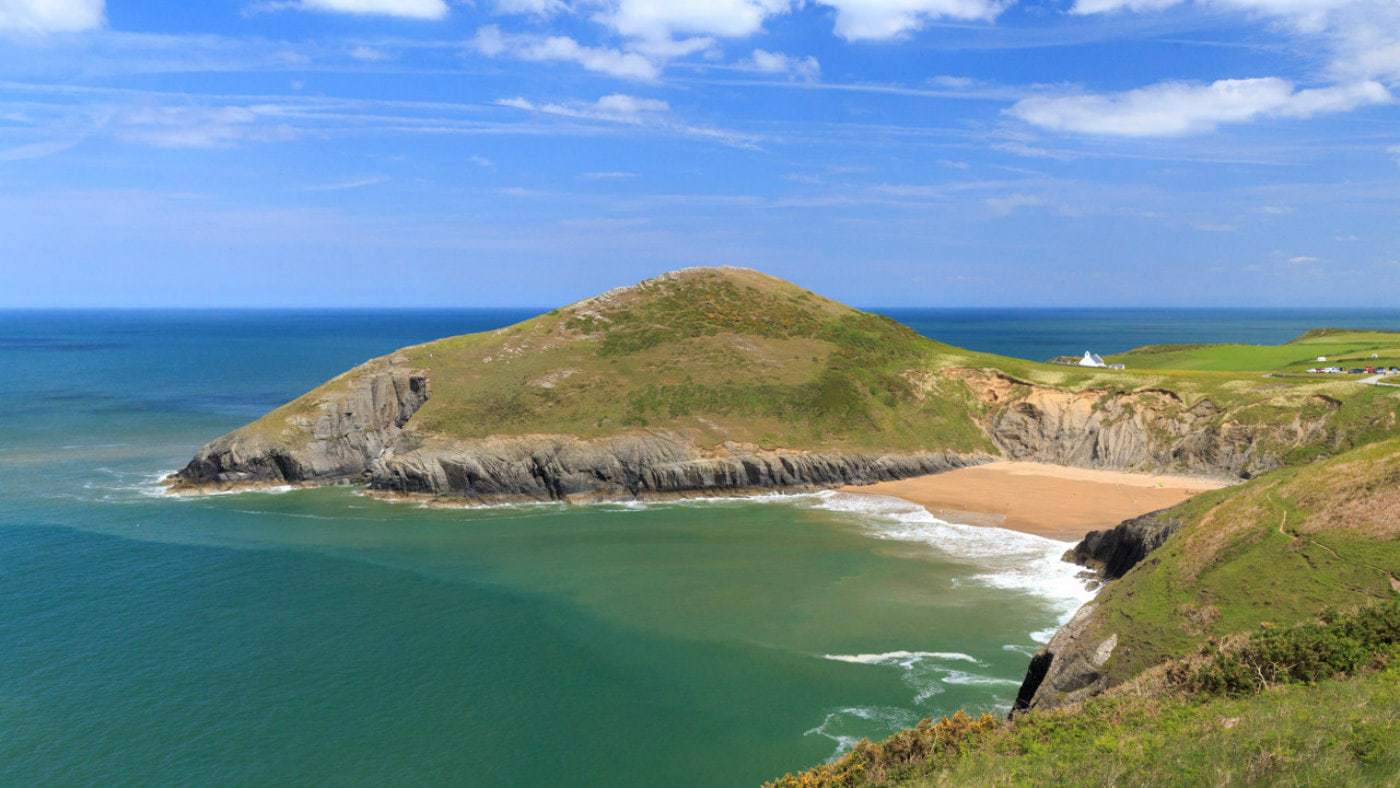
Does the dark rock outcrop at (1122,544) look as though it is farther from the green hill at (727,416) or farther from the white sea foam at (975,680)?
the green hill at (727,416)

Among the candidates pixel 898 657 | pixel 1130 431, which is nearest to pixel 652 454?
pixel 898 657

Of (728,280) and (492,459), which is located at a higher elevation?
(728,280)

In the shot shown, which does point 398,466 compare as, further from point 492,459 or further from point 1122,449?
point 1122,449

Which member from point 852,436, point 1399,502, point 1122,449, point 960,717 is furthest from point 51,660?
point 1122,449

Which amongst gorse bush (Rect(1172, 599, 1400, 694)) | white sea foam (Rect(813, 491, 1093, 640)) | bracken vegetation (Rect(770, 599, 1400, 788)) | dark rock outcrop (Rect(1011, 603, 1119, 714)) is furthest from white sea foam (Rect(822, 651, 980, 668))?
gorse bush (Rect(1172, 599, 1400, 694))

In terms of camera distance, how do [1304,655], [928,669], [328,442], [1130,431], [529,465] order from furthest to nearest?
[328,442] < [1130,431] < [529,465] < [928,669] < [1304,655]

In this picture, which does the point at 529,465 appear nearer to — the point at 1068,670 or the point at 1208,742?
the point at 1068,670
